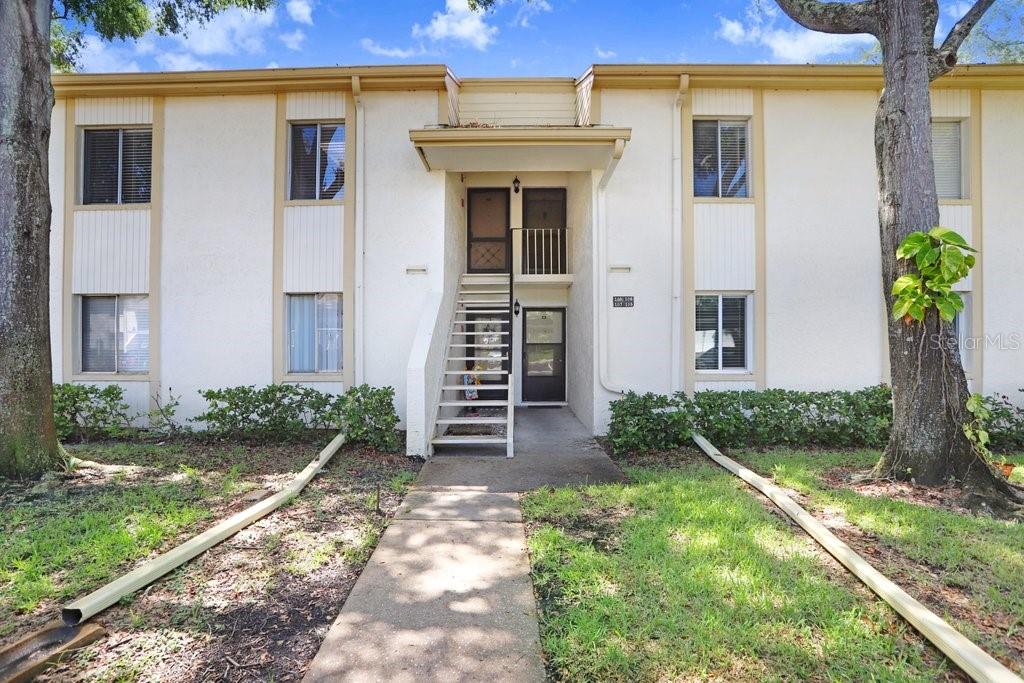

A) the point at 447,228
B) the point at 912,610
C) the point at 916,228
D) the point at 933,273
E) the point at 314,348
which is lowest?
the point at 912,610

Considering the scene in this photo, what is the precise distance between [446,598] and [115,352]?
788 centimetres

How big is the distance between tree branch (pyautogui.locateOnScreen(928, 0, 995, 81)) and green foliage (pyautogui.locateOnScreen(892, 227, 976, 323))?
70.7 inches

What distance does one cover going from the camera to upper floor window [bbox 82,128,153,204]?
A: 797 centimetres

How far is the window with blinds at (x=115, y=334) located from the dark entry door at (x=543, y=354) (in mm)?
6701

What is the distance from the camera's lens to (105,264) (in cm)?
786

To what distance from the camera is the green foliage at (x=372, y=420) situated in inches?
255

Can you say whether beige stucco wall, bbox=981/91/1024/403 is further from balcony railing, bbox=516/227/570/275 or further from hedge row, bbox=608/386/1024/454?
balcony railing, bbox=516/227/570/275

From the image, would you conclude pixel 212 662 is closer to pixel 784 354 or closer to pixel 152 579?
pixel 152 579

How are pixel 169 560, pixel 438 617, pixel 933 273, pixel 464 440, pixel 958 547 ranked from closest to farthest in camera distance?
pixel 438 617
pixel 169 560
pixel 958 547
pixel 933 273
pixel 464 440

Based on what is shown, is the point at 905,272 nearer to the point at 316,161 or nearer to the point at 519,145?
the point at 519,145

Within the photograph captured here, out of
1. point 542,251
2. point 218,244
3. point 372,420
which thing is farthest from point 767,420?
point 218,244

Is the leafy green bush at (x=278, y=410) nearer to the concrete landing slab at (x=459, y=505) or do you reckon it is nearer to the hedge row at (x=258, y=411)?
the hedge row at (x=258, y=411)

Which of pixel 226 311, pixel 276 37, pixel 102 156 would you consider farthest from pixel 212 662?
pixel 276 37

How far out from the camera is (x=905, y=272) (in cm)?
493
